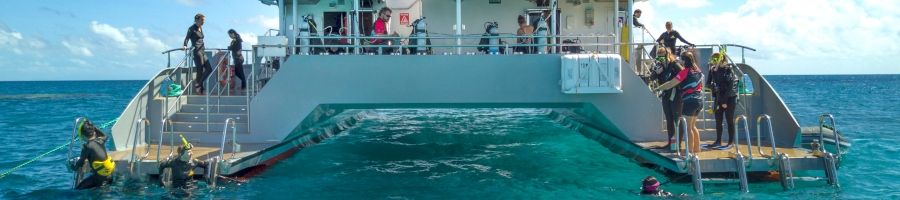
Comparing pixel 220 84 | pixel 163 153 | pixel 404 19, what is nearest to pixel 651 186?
pixel 404 19

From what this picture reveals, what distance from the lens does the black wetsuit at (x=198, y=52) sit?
1405 cm

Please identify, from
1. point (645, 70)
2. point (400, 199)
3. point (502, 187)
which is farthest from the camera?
point (645, 70)

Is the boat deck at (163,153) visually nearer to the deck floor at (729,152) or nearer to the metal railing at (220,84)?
the metal railing at (220,84)

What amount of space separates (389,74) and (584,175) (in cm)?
390

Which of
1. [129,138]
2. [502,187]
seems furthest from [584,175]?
[129,138]

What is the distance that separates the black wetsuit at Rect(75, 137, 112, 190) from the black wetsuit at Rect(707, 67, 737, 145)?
9.22 m

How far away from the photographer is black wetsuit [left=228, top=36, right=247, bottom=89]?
48.1ft

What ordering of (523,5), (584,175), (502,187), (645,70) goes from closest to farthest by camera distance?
1. (502,187)
2. (584,175)
3. (645,70)
4. (523,5)

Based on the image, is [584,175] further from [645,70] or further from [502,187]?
[645,70]

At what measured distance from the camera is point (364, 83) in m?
12.2

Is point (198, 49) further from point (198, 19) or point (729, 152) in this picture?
point (729, 152)

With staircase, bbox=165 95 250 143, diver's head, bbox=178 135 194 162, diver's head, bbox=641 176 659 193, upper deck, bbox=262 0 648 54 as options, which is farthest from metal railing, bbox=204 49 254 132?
diver's head, bbox=641 176 659 193

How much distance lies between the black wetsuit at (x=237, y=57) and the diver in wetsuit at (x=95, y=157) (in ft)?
14.9

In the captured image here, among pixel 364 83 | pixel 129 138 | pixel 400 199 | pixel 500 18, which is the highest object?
pixel 500 18
